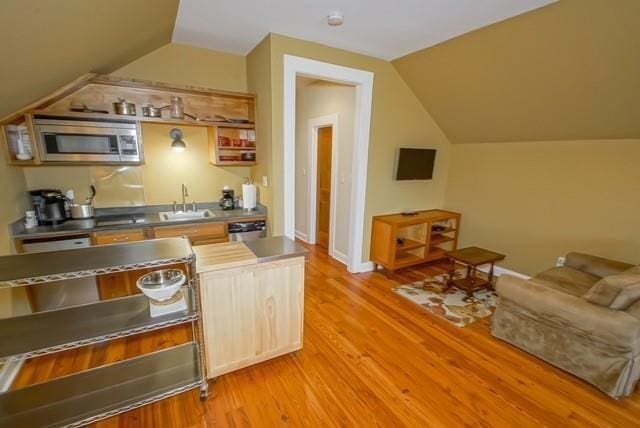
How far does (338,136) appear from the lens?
4.11 m

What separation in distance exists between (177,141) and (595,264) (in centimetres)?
446

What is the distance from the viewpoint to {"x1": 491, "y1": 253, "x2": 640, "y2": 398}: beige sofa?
1.86m

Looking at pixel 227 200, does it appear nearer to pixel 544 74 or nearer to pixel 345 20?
A: pixel 345 20

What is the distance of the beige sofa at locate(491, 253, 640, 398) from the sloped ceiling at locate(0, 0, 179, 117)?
3.45 m

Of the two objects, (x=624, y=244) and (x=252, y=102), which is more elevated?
(x=252, y=102)

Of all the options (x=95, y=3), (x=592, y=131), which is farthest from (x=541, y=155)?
(x=95, y=3)

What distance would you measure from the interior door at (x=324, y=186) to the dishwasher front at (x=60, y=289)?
10.3 ft

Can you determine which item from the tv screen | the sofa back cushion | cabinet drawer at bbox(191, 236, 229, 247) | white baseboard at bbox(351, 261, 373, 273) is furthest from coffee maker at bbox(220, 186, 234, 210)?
the sofa back cushion

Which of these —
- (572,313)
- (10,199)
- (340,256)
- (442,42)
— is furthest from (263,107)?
(572,313)

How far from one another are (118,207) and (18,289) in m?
1.10

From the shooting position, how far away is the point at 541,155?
332 centimetres

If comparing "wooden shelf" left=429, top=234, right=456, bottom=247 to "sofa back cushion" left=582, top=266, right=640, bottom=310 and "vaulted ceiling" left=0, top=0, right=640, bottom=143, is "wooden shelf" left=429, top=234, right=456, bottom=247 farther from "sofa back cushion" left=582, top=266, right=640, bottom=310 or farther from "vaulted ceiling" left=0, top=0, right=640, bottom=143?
"sofa back cushion" left=582, top=266, right=640, bottom=310

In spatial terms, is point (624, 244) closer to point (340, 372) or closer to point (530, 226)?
point (530, 226)

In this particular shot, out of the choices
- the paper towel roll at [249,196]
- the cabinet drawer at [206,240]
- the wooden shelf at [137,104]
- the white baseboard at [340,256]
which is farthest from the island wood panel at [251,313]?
the white baseboard at [340,256]
